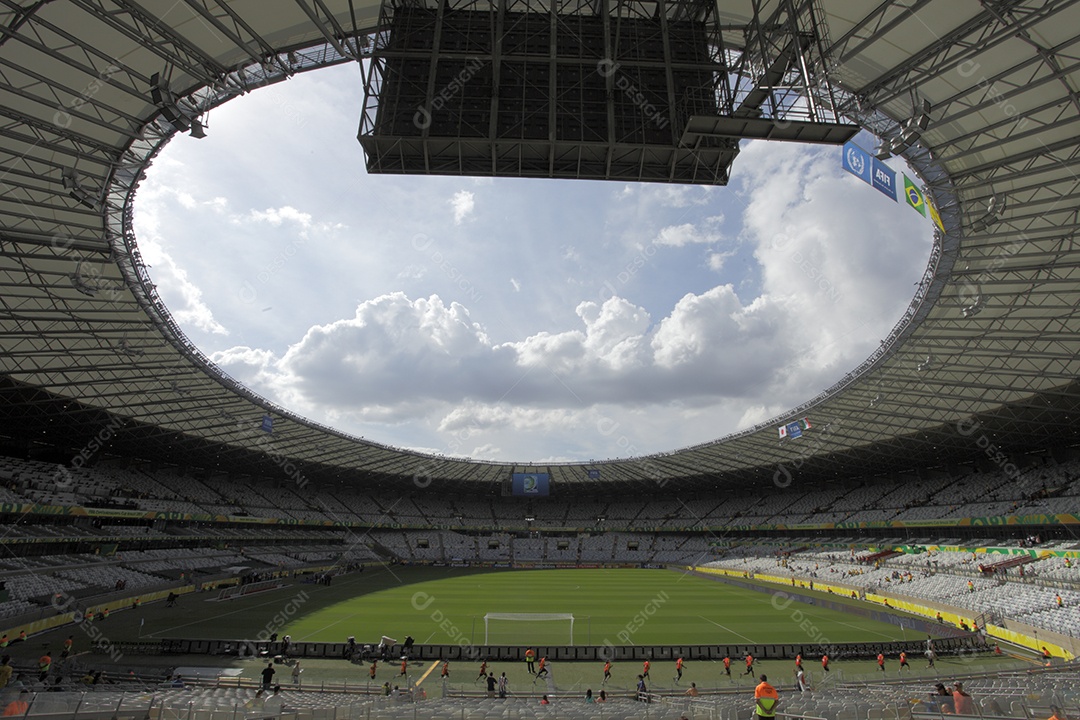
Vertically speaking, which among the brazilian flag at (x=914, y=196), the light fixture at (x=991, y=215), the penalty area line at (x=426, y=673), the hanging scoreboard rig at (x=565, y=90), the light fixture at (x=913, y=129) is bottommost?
the penalty area line at (x=426, y=673)

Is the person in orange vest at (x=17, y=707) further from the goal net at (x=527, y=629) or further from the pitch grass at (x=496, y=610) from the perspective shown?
the pitch grass at (x=496, y=610)

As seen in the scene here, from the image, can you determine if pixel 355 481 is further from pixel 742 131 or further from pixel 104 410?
pixel 742 131

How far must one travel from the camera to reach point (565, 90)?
12172mm

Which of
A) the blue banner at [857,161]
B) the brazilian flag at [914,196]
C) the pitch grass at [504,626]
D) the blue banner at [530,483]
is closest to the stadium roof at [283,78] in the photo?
the brazilian flag at [914,196]

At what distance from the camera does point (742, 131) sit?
1065 centimetres

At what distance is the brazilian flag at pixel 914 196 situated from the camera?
788 inches

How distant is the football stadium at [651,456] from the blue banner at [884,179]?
130mm

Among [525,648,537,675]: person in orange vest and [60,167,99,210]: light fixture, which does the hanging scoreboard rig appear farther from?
[525,648,537,675]: person in orange vest

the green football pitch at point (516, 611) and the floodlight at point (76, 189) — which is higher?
the floodlight at point (76, 189)

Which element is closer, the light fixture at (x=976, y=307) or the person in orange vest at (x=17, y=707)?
the person in orange vest at (x=17, y=707)

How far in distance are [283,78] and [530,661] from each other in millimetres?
23704

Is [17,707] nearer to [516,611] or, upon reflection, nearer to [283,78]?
[283,78]

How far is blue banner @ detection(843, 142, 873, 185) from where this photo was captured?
1692 cm

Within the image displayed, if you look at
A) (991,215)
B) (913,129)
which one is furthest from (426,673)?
(991,215)
